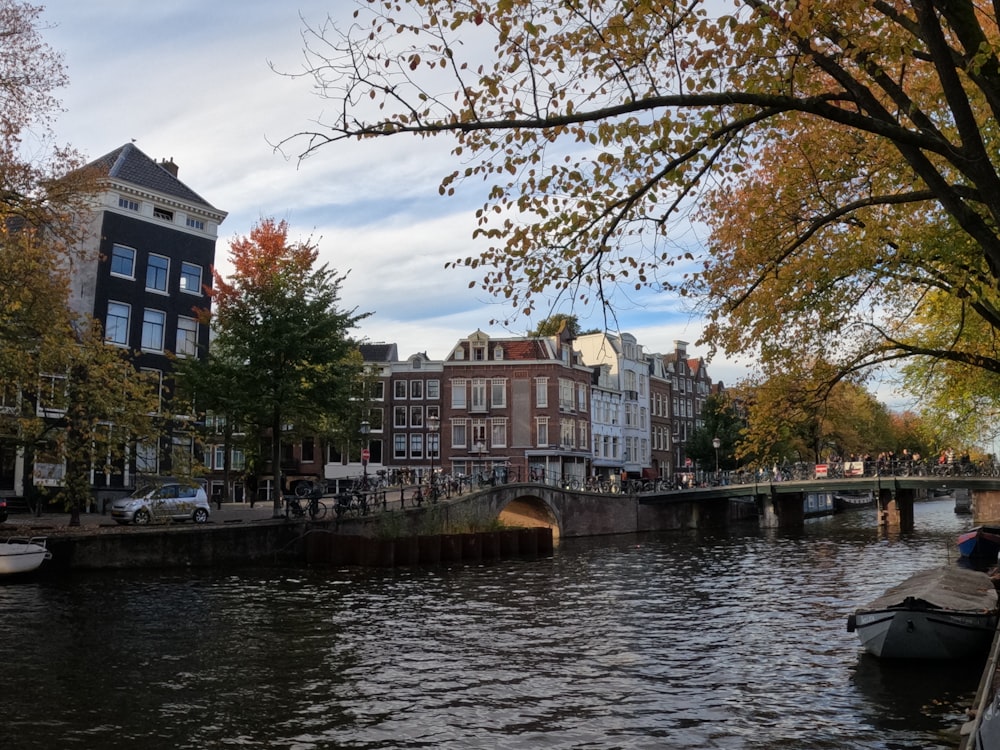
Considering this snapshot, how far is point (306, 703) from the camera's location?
12477 mm

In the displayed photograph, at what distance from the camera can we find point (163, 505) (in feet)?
108

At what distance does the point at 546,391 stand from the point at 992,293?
51348 mm

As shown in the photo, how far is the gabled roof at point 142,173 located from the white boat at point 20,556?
21.4 meters

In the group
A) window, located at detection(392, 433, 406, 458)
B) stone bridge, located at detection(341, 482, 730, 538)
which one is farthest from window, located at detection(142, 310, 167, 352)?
window, located at detection(392, 433, 406, 458)

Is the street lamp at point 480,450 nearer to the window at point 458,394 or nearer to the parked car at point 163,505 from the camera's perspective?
the window at point 458,394

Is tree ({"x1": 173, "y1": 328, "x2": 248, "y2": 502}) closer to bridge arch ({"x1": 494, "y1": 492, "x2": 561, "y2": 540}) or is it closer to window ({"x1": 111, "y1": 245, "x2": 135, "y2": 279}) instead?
window ({"x1": 111, "y1": 245, "x2": 135, "y2": 279})

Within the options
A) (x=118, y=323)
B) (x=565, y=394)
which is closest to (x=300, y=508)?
(x=118, y=323)

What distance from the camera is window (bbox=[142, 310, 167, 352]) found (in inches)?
1660

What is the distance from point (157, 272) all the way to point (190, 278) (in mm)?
1957

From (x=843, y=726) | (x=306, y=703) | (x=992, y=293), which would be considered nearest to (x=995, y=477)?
(x=992, y=293)

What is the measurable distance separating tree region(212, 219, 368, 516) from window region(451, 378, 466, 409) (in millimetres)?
31437

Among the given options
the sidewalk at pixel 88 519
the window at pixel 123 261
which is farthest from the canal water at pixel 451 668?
the window at pixel 123 261

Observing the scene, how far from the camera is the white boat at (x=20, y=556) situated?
24.5 metres

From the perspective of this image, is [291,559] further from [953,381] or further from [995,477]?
[995,477]
